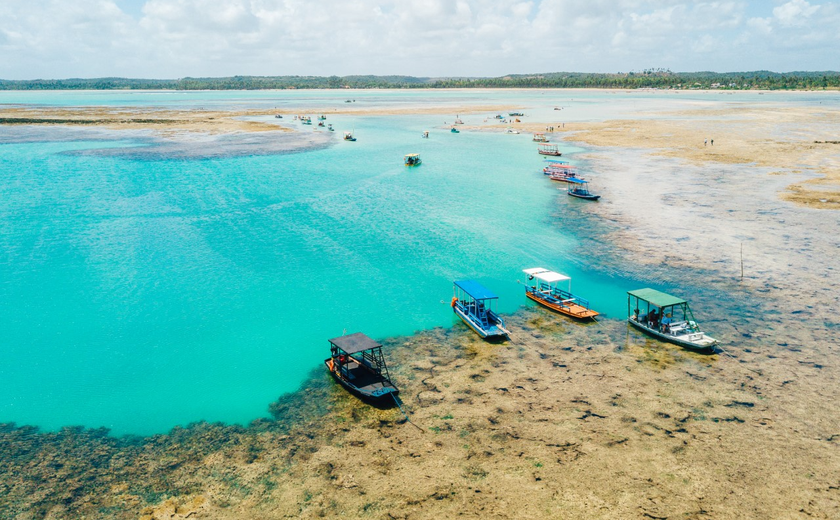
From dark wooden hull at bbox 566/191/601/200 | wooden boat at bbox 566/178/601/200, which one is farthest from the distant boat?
dark wooden hull at bbox 566/191/601/200

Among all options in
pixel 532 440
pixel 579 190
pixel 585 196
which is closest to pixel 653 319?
pixel 532 440

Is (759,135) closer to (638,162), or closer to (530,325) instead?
(638,162)

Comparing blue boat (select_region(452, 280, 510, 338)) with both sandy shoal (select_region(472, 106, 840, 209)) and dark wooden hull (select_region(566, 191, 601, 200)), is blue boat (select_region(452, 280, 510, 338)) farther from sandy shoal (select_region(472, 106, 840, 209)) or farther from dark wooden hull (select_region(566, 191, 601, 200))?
sandy shoal (select_region(472, 106, 840, 209))

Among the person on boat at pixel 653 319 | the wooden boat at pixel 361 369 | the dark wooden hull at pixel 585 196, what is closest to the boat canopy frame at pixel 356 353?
the wooden boat at pixel 361 369

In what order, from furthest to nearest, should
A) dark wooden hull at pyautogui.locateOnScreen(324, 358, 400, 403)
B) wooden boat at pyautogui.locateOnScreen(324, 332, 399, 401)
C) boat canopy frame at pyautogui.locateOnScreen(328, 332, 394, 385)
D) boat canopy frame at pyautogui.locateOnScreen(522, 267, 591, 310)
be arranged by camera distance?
boat canopy frame at pyautogui.locateOnScreen(522, 267, 591, 310) → boat canopy frame at pyautogui.locateOnScreen(328, 332, 394, 385) → wooden boat at pyautogui.locateOnScreen(324, 332, 399, 401) → dark wooden hull at pyautogui.locateOnScreen(324, 358, 400, 403)

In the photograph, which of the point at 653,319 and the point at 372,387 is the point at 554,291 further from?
the point at 372,387

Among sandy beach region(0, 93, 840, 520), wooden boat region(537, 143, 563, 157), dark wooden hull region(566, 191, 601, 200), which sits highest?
wooden boat region(537, 143, 563, 157)

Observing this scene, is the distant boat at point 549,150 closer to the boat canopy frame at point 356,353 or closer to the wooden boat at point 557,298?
the wooden boat at point 557,298
